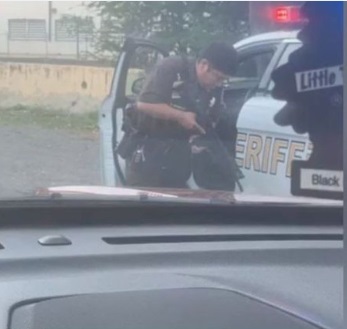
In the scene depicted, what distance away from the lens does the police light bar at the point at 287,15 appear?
523 cm

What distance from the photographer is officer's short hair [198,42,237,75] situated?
195 inches

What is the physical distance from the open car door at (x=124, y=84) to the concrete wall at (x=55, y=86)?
58 millimetres

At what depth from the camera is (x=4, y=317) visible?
2.27 m

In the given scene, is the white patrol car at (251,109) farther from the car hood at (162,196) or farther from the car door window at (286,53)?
the car hood at (162,196)

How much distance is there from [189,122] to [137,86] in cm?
33

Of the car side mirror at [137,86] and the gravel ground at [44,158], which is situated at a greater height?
the car side mirror at [137,86]

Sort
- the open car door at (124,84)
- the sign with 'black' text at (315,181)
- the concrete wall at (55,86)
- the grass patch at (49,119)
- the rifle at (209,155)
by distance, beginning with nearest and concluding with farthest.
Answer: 1. the sign with 'black' text at (315,181)
2. the grass patch at (49,119)
3. the concrete wall at (55,86)
4. the rifle at (209,155)
5. the open car door at (124,84)

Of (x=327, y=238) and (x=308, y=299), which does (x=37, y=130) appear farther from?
(x=308, y=299)

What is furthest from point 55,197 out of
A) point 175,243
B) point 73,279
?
point 73,279

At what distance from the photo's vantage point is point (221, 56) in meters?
5.06

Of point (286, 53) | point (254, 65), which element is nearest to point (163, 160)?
point (254, 65)

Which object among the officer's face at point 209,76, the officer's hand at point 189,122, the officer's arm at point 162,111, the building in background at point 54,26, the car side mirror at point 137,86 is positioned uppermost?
the building in background at point 54,26

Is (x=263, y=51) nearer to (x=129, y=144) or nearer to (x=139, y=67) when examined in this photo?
(x=139, y=67)

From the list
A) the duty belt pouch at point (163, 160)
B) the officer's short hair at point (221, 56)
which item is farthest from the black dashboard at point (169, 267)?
the officer's short hair at point (221, 56)
